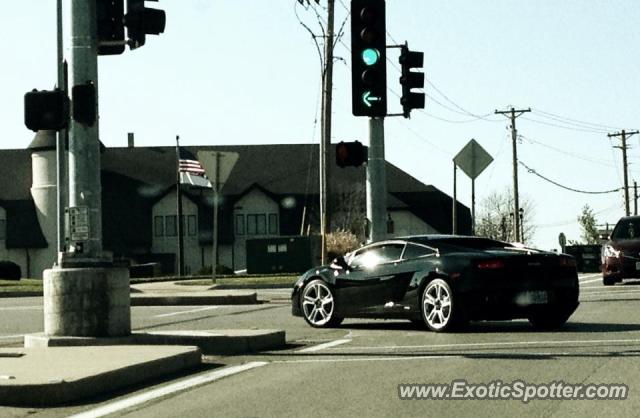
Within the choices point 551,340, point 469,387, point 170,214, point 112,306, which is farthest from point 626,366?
point 170,214

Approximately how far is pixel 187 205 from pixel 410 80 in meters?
66.3

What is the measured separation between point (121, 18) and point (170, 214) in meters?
71.5

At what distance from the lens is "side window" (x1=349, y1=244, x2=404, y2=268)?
17328 mm

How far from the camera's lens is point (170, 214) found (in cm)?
8538

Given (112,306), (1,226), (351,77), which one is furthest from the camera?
(1,226)

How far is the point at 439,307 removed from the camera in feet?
52.9

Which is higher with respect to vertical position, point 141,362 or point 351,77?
point 351,77

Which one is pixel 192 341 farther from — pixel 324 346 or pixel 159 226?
pixel 159 226

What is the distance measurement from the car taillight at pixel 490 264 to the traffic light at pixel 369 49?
3307 millimetres

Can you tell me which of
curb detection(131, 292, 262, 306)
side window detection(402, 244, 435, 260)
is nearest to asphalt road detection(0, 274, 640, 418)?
side window detection(402, 244, 435, 260)

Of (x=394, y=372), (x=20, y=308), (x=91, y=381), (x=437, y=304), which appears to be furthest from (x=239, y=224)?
(x=91, y=381)

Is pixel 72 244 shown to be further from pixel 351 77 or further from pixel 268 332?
pixel 351 77

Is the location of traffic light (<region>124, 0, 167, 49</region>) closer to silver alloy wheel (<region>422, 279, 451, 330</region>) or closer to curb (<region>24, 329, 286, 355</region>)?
curb (<region>24, 329, 286, 355</region>)

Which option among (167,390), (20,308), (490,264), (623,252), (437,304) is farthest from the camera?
(623,252)
